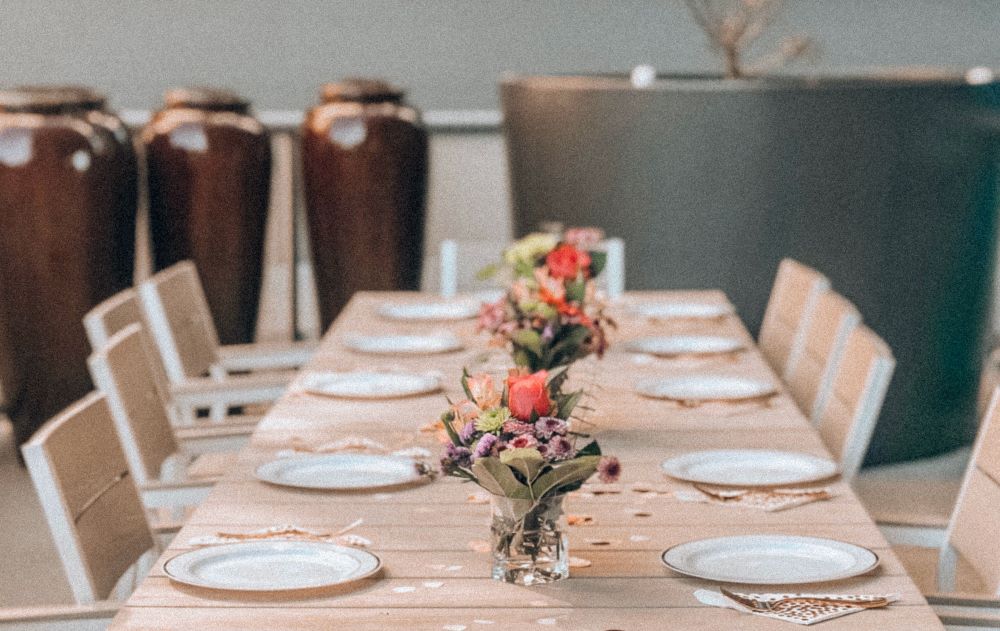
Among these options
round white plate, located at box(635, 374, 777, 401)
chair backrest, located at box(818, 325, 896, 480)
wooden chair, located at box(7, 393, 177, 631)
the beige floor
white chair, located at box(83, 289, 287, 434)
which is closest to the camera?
wooden chair, located at box(7, 393, 177, 631)

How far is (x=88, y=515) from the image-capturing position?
6.71ft

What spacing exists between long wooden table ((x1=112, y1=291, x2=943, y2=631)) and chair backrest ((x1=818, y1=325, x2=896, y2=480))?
0.35ft

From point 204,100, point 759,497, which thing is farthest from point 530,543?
point 204,100

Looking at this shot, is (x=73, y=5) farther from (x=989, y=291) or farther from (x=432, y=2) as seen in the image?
(x=989, y=291)

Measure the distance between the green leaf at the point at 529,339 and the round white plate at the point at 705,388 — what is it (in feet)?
0.88

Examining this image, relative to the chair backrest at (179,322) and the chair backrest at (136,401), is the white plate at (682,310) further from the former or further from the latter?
the chair backrest at (136,401)

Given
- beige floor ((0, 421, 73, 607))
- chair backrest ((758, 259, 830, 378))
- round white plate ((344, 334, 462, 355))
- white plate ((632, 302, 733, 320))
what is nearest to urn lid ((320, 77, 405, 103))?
beige floor ((0, 421, 73, 607))

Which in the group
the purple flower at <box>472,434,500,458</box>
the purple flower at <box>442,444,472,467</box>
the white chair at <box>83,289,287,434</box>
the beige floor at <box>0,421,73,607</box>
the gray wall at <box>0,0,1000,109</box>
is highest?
the gray wall at <box>0,0,1000,109</box>

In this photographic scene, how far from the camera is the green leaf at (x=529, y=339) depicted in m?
2.60

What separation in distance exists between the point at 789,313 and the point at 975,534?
4.86 ft

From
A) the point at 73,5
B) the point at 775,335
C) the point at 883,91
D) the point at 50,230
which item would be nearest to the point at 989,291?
the point at 883,91

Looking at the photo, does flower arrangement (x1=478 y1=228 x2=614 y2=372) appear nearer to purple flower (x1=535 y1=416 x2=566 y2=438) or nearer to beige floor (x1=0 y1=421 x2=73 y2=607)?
purple flower (x1=535 y1=416 x2=566 y2=438)

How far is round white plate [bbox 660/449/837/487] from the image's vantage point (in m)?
2.14

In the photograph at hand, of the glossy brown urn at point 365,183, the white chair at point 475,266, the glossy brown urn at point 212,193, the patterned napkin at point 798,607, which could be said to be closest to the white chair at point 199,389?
the white chair at point 475,266
